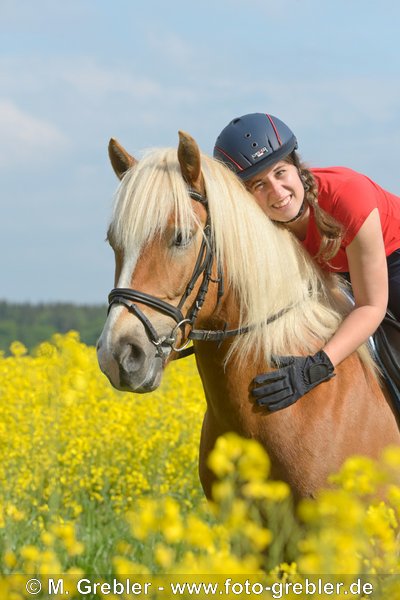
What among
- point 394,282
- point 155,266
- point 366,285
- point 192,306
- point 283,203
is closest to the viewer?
point 155,266

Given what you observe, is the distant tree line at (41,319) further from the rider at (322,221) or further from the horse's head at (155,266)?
the horse's head at (155,266)

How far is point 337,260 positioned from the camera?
14.3 ft

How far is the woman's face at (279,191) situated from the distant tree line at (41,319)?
3581 cm

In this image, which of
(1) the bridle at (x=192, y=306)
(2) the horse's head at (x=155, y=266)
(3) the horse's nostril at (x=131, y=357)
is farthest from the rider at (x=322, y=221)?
(3) the horse's nostril at (x=131, y=357)

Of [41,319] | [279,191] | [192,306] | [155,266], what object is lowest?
[41,319]

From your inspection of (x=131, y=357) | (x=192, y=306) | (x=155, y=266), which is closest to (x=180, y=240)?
(x=155, y=266)

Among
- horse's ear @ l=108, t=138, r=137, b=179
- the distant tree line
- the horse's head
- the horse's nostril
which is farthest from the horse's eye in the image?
the distant tree line

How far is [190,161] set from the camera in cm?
389

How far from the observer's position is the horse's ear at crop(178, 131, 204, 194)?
3.83 meters

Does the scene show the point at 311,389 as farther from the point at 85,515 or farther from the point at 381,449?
the point at 85,515

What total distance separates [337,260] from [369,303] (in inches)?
13.9

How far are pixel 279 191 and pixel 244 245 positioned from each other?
16.6 inches

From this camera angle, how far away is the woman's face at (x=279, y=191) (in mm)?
4238

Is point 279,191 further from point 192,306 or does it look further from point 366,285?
point 192,306
